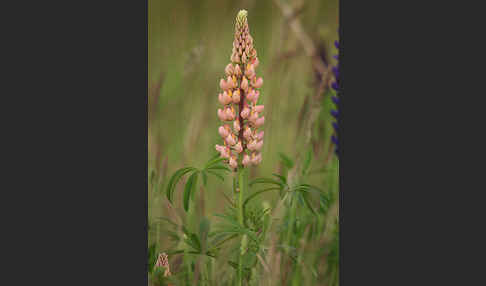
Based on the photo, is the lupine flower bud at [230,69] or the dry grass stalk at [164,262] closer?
the lupine flower bud at [230,69]

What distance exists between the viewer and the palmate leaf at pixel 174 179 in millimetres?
4822

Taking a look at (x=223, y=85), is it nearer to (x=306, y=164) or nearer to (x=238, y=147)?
(x=238, y=147)

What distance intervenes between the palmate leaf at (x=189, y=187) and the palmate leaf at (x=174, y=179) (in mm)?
62

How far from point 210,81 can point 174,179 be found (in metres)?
0.82

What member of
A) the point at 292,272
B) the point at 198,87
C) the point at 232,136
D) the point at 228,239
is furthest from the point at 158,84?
the point at 292,272

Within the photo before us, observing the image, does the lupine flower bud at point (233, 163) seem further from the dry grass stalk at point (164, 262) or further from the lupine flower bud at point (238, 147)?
the dry grass stalk at point (164, 262)

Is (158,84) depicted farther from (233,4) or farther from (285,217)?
(285,217)

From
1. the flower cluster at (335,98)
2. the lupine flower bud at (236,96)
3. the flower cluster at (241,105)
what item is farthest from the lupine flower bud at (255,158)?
the flower cluster at (335,98)

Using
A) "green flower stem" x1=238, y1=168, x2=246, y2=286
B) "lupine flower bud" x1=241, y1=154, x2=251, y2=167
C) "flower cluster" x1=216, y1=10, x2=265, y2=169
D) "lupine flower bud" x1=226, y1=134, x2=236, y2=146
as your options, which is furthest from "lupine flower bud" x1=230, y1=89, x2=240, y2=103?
"green flower stem" x1=238, y1=168, x2=246, y2=286

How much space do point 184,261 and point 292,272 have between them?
857 mm

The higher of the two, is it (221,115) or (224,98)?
(224,98)

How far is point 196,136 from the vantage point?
15.9 feet

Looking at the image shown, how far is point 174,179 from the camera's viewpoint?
486cm

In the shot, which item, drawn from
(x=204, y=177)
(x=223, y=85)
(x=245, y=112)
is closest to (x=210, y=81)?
(x=223, y=85)
